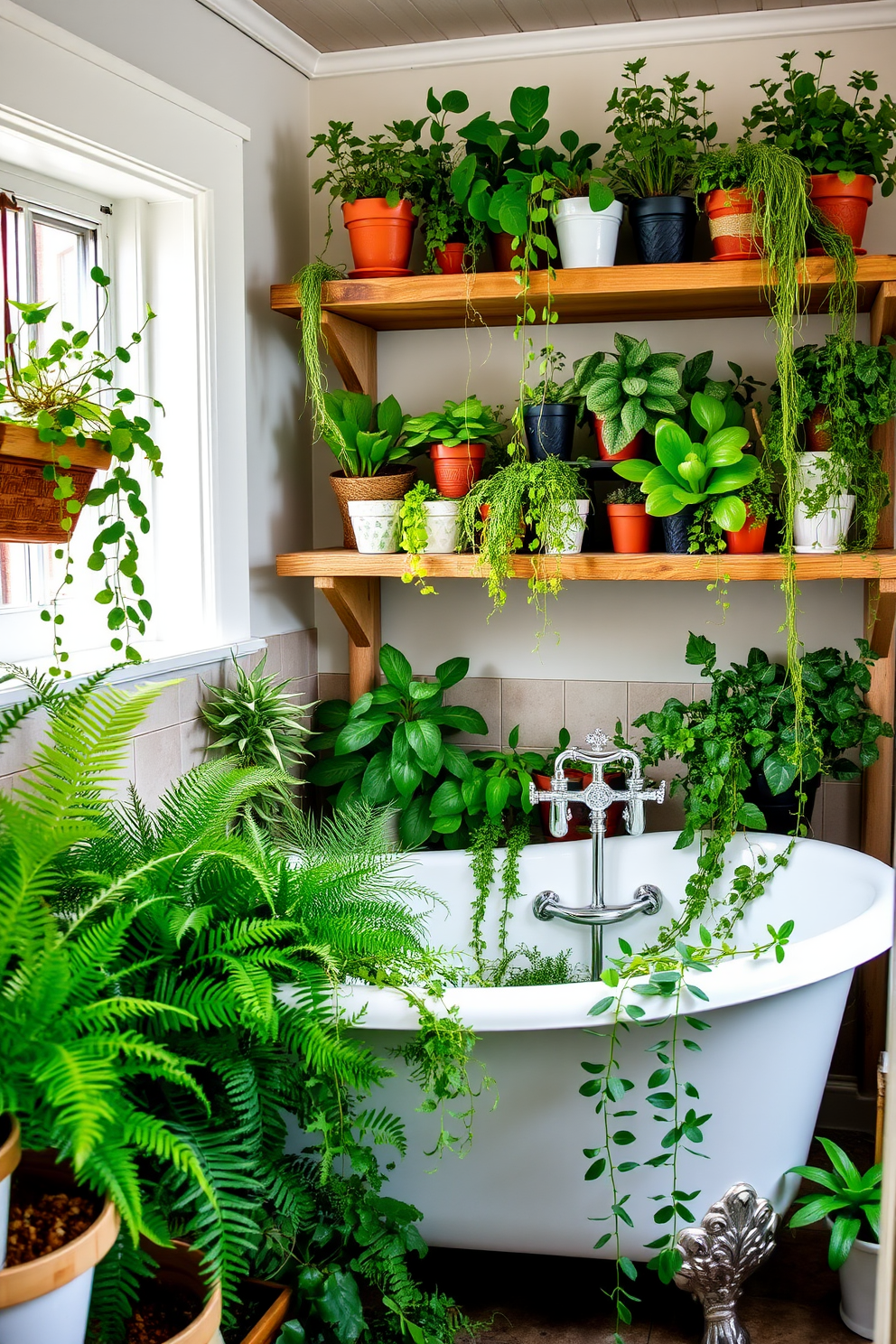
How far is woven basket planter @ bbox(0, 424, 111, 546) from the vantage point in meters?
1.68

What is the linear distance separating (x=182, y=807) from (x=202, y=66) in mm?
1651

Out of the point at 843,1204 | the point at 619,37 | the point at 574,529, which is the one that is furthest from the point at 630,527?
the point at 843,1204

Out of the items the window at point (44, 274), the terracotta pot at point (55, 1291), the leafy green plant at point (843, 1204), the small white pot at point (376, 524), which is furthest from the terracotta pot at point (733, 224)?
the terracotta pot at point (55, 1291)

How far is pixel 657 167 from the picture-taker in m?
2.53

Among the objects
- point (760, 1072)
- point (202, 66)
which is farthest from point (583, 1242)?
point (202, 66)

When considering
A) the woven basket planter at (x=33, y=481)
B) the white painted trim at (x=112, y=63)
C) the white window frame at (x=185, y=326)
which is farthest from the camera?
the white window frame at (x=185, y=326)

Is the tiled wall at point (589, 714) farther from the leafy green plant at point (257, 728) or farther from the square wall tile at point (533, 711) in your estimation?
the leafy green plant at point (257, 728)

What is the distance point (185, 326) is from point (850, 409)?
1417 millimetres

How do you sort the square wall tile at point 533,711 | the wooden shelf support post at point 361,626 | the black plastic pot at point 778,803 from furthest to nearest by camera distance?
the square wall tile at point 533,711 < the wooden shelf support post at point 361,626 < the black plastic pot at point 778,803

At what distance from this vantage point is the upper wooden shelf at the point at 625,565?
7.91 ft

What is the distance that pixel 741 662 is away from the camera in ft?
9.29

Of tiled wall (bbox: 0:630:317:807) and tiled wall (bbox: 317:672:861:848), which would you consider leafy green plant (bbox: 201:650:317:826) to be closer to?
tiled wall (bbox: 0:630:317:807)

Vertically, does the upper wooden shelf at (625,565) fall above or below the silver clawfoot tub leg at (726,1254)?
above

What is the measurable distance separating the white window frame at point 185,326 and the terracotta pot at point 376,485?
8.9 inches
